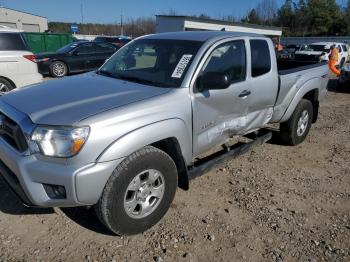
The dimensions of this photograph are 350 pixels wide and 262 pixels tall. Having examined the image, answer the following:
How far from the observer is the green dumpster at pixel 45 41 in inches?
1008

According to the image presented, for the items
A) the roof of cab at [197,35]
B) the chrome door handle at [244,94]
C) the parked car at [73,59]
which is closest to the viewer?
the roof of cab at [197,35]

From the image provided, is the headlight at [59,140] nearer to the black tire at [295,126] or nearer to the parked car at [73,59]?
the black tire at [295,126]

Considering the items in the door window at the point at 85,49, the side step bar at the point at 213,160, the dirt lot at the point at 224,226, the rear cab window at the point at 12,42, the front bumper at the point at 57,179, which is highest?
the rear cab window at the point at 12,42

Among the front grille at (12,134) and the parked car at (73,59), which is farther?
the parked car at (73,59)

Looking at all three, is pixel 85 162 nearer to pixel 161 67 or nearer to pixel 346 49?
pixel 161 67

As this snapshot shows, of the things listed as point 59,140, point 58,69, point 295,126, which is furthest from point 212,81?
point 58,69

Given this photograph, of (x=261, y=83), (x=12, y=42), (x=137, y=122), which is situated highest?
(x=12, y=42)

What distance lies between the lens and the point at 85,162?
101 inches

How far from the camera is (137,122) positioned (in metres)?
2.80

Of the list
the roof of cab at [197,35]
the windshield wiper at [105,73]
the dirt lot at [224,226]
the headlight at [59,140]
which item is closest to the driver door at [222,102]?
the roof of cab at [197,35]

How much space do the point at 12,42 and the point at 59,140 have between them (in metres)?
5.82

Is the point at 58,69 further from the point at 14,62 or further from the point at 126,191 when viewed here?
the point at 126,191

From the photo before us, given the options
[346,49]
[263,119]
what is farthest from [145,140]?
[346,49]

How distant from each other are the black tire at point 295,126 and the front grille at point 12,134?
394 centimetres
